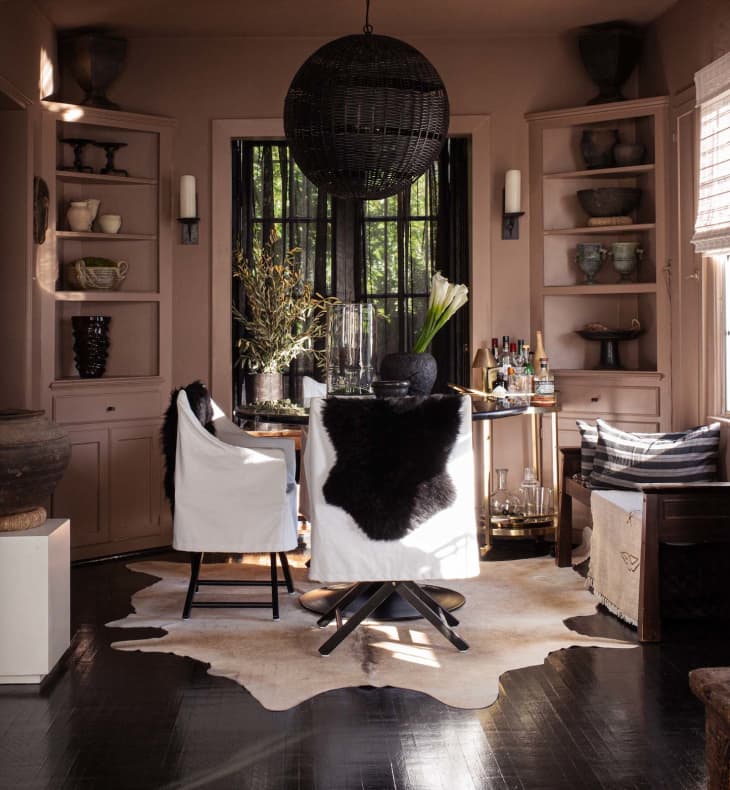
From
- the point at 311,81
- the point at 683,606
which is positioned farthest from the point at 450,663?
the point at 311,81

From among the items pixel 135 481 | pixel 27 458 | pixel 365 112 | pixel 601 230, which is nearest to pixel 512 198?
pixel 601 230

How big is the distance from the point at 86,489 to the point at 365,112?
2.69m

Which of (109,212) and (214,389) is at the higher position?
(109,212)

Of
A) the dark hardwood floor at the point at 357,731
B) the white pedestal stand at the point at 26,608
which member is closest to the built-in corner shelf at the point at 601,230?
the dark hardwood floor at the point at 357,731

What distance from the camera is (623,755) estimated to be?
104 inches

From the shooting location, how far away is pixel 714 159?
439 cm

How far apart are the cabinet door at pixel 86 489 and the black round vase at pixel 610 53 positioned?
3.28m

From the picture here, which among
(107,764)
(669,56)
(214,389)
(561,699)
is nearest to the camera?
(107,764)

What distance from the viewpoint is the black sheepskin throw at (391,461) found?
10.8 feet

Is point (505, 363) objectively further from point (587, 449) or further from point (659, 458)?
point (659, 458)

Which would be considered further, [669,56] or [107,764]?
[669,56]

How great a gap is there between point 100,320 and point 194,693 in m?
2.72

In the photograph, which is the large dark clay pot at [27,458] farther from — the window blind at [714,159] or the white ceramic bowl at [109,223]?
the window blind at [714,159]

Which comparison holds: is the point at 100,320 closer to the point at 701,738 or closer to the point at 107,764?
the point at 107,764
